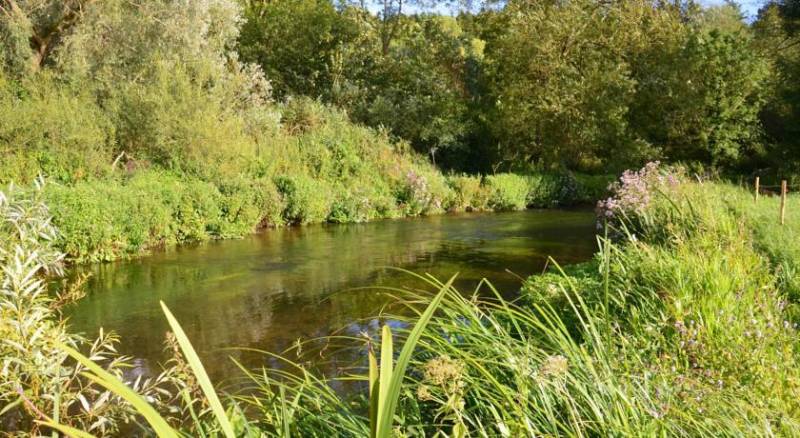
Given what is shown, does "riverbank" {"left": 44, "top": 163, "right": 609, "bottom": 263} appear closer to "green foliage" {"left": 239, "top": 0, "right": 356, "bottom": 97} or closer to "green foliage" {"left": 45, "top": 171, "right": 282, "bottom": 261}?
"green foliage" {"left": 45, "top": 171, "right": 282, "bottom": 261}

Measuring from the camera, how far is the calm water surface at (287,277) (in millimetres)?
7891

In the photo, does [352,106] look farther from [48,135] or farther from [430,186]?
[48,135]

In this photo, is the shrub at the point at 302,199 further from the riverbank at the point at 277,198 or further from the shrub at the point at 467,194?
the shrub at the point at 467,194

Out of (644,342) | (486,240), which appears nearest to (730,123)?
(486,240)

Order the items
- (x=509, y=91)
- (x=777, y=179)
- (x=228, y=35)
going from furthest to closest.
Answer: (x=509, y=91)
(x=777, y=179)
(x=228, y=35)

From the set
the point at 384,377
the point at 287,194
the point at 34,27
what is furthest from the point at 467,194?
the point at 384,377

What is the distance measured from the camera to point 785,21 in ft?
90.3

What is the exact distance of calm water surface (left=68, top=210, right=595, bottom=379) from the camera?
7.89m

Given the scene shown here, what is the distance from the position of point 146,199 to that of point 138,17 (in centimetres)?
697

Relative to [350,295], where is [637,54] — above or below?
above

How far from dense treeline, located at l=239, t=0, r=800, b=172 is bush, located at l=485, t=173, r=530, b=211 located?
135 inches

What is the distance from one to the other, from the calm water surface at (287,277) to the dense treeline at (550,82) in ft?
31.7

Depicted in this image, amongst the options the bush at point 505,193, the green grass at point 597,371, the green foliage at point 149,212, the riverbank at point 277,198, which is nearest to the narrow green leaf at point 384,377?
the green grass at point 597,371

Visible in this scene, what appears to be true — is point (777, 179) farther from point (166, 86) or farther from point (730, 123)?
point (166, 86)
